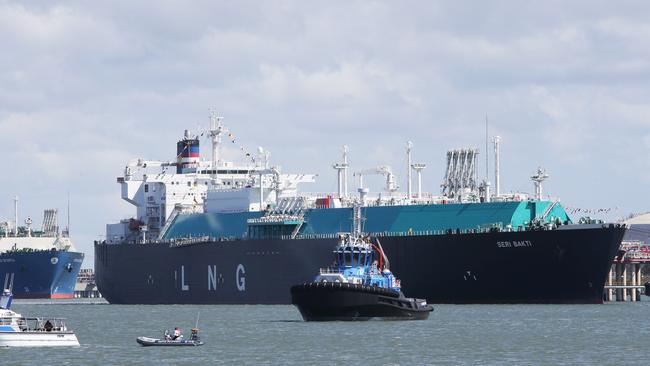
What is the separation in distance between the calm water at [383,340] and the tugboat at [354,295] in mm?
702

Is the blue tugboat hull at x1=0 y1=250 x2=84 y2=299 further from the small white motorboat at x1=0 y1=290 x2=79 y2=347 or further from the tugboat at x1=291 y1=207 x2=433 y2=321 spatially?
the small white motorboat at x1=0 y1=290 x2=79 y2=347

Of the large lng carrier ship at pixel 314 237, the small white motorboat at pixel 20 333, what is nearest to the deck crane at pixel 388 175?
the large lng carrier ship at pixel 314 237

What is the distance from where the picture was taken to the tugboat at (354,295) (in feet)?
263

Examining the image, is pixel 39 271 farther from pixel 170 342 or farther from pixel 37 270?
pixel 170 342

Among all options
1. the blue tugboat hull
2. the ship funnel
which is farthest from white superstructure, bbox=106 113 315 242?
the blue tugboat hull

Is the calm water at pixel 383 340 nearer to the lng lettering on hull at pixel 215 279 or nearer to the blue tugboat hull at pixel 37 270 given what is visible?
the lng lettering on hull at pixel 215 279

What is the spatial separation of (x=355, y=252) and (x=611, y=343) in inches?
699

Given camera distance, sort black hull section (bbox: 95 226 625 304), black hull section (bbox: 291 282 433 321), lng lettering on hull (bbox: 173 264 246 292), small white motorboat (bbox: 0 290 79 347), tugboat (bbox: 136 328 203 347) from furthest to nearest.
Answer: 1. lng lettering on hull (bbox: 173 264 246 292)
2. black hull section (bbox: 95 226 625 304)
3. black hull section (bbox: 291 282 433 321)
4. tugboat (bbox: 136 328 203 347)
5. small white motorboat (bbox: 0 290 79 347)

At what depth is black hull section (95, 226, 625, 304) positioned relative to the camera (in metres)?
98.6

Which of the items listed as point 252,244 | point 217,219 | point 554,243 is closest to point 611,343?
point 554,243

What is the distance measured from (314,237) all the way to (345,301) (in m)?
29.7

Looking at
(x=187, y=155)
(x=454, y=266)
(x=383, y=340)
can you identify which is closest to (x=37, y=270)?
(x=187, y=155)

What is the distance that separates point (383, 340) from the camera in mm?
70625

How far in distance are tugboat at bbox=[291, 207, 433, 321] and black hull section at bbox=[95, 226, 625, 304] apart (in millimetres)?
17687
